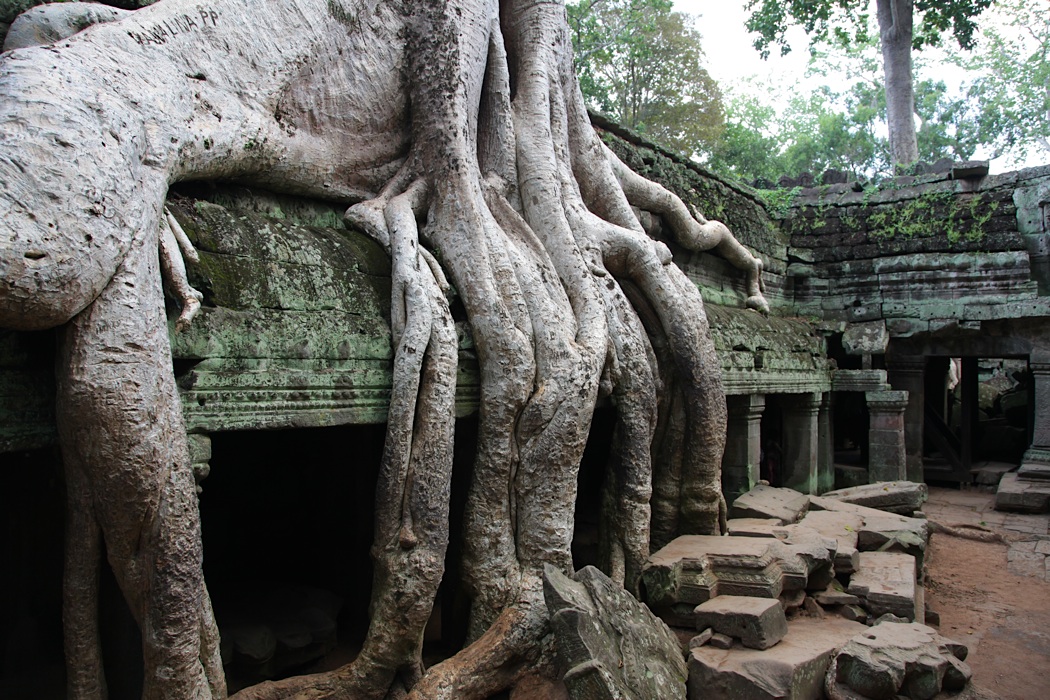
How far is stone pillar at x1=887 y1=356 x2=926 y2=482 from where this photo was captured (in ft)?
30.2

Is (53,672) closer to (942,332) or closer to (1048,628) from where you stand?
(1048,628)

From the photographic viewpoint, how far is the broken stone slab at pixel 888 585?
4.33 meters

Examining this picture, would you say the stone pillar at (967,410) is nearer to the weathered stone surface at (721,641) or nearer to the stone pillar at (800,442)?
the stone pillar at (800,442)

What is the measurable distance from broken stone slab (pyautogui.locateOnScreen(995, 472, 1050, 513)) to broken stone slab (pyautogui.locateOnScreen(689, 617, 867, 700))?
5.36 m

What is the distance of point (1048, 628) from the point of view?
189 inches

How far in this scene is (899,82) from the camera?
588 inches

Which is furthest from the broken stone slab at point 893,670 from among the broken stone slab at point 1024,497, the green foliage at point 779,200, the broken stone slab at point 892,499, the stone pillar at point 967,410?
the stone pillar at point 967,410

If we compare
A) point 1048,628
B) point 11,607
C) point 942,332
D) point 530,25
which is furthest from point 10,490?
point 942,332

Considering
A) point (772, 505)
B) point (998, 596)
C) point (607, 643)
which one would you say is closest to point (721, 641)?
point (607, 643)

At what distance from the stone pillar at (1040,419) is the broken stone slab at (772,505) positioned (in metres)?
3.49

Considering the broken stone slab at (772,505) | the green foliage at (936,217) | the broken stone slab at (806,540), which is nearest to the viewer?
the broken stone slab at (806,540)

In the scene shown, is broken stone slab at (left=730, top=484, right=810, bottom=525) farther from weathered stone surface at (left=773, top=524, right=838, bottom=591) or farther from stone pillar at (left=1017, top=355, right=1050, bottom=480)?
stone pillar at (left=1017, top=355, right=1050, bottom=480)

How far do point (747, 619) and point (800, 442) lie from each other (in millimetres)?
4692

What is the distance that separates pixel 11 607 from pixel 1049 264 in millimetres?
9865
